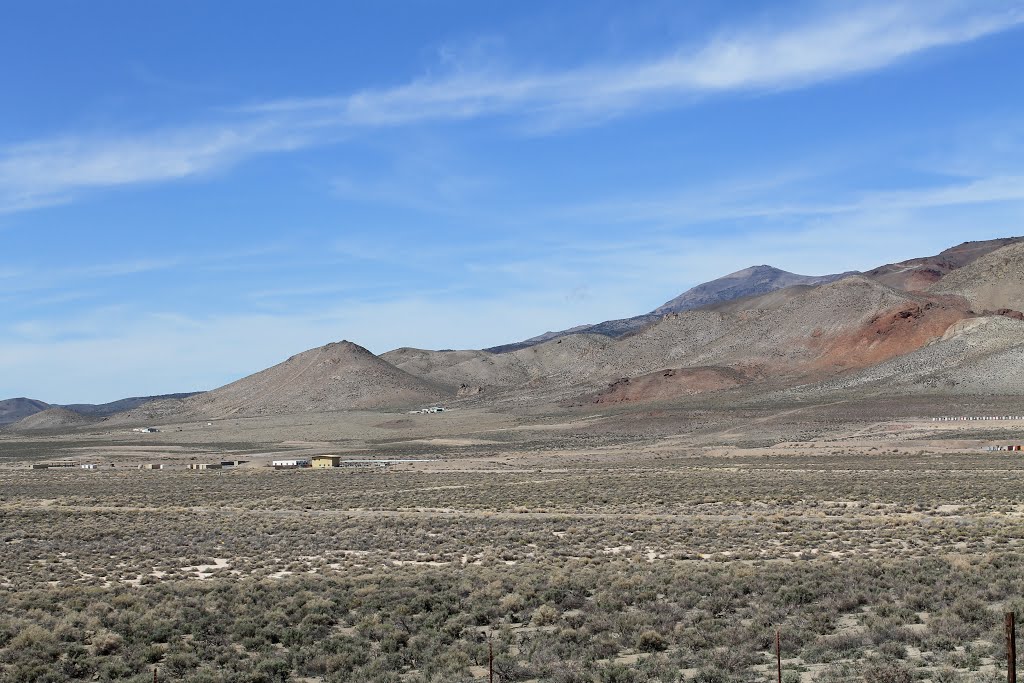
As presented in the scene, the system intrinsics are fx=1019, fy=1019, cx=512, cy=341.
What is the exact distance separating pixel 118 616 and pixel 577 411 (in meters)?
120

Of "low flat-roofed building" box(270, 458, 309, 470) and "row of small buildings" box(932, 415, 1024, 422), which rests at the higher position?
"low flat-roofed building" box(270, 458, 309, 470)

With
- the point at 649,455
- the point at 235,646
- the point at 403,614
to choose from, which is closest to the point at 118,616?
the point at 235,646

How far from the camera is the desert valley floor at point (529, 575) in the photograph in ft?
47.4

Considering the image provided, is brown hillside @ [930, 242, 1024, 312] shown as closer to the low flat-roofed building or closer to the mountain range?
the mountain range

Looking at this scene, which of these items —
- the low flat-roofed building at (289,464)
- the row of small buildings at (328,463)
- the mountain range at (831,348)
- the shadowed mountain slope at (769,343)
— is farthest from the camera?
the shadowed mountain slope at (769,343)

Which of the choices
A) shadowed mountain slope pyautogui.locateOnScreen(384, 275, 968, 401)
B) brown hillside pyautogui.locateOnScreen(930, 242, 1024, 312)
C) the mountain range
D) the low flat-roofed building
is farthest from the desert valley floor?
brown hillside pyautogui.locateOnScreen(930, 242, 1024, 312)

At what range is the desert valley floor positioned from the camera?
47.4ft

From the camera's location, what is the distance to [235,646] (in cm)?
1577

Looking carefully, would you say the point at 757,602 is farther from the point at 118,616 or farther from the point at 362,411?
the point at 362,411

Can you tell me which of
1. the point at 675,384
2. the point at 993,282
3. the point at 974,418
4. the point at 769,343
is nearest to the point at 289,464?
the point at 974,418

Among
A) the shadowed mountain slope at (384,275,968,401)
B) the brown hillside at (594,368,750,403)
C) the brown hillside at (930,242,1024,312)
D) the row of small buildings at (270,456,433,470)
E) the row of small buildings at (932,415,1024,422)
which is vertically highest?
the brown hillside at (930,242,1024,312)

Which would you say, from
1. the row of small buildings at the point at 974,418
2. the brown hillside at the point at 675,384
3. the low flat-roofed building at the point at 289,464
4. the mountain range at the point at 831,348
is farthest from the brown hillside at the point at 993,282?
the low flat-roofed building at the point at 289,464

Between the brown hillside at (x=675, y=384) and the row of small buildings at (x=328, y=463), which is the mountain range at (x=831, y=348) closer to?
the brown hillside at (x=675, y=384)

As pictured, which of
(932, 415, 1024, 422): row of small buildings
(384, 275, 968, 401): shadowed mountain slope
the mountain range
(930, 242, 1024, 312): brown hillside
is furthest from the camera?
(930, 242, 1024, 312): brown hillside
